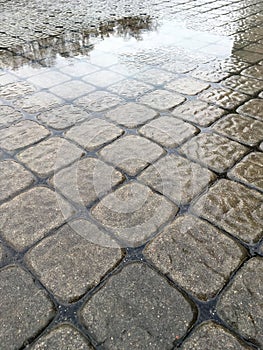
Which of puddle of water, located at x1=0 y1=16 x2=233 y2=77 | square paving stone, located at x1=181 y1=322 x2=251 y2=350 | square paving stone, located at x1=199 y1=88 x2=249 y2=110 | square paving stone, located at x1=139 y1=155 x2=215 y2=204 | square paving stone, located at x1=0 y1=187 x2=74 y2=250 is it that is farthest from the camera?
puddle of water, located at x1=0 y1=16 x2=233 y2=77

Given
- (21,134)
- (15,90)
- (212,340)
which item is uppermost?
(15,90)

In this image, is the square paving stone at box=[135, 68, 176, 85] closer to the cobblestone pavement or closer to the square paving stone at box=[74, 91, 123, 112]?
the cobblestone pavement

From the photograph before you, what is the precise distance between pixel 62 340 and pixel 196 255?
79 centimetres

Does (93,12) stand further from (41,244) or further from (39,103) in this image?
(41,244)

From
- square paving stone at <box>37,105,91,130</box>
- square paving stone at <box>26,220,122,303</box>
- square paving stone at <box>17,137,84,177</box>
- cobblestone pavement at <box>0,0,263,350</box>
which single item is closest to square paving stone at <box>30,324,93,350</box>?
cobblestone pavement at <box>0,0,263,350</box>

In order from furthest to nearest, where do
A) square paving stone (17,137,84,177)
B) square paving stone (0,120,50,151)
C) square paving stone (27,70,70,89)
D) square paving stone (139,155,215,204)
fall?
square paving stone (27,70,70,89)
square paving stone (0,120,50,151)
square paving stone (17,137,84,177)
square paving stone (139,155,215,204)

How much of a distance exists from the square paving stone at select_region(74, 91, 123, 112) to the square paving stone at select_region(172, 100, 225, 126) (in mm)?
645

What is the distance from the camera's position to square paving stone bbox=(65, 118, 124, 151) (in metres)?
2.48

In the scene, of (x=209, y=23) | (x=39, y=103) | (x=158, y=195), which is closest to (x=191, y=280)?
(x=158, y=195)

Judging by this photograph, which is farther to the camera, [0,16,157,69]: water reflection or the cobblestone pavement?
[0,16,157,69]: water reflection

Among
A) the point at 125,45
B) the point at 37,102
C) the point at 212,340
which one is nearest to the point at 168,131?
the point at 37,102

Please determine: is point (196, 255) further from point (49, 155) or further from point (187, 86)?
point (187, 86)

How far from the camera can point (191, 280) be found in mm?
1521

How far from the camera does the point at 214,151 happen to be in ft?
7.75
